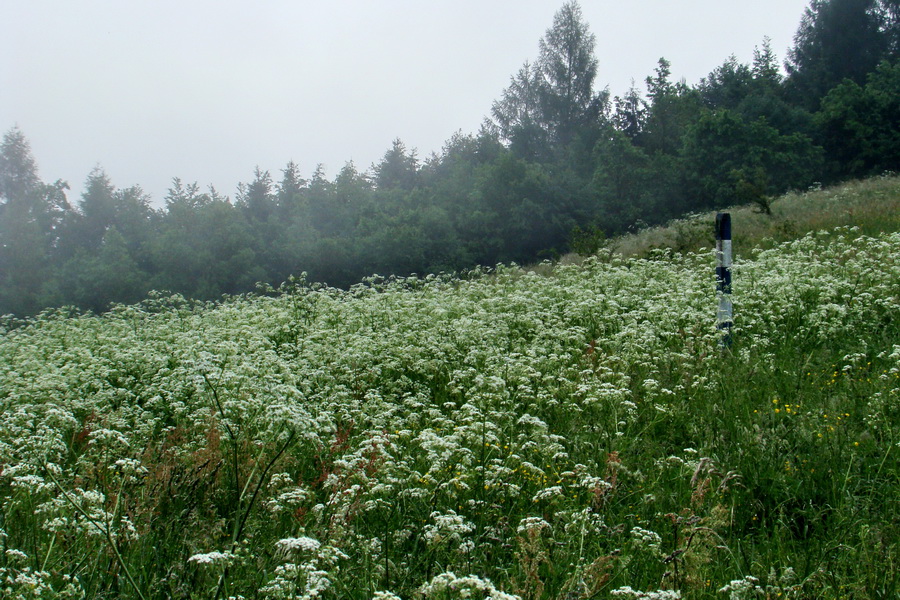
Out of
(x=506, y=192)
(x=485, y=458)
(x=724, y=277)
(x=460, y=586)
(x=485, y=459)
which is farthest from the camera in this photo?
(x=506, y=192)

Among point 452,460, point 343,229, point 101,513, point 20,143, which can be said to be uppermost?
point 20,143

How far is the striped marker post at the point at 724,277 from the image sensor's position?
6457 mm

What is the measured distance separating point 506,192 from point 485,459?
31313mm

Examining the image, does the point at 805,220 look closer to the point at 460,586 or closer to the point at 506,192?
the point at 460,586

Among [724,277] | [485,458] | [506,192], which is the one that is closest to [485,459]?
[485,458]

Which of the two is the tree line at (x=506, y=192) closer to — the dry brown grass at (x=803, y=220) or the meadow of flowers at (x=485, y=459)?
the dry brown grass at (x=803, y=220)

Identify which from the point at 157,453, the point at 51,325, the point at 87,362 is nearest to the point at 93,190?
the point at 51,325

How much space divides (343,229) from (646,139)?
25.6 meters

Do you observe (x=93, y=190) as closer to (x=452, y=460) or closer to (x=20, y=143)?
(x=20, y=143)

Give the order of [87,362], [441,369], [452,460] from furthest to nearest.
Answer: [87,362], [441,369], [452,460]

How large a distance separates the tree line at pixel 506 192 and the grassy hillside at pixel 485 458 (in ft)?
65.5

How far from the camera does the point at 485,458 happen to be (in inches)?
142

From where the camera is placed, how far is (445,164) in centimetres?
4638

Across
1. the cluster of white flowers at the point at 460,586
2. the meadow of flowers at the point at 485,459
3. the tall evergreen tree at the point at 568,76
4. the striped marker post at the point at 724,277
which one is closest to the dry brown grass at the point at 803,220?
the meadow of flowers at the point at 485,459
